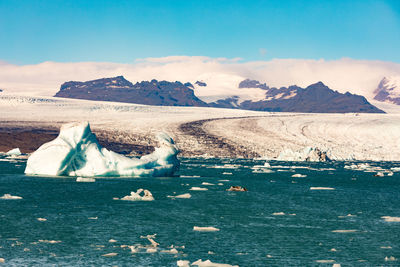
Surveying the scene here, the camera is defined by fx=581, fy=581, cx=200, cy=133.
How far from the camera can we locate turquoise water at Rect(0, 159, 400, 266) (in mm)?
12633

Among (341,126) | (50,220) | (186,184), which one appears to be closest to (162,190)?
(186,184)

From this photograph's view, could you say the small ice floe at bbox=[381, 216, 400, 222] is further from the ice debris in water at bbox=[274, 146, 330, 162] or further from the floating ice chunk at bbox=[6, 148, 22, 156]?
the floating ice chunk at bbox=[6, 148, 22, 156]

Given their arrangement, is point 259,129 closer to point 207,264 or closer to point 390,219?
point 390,219

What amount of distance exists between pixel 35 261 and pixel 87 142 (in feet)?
61.4

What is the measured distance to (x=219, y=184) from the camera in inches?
1133

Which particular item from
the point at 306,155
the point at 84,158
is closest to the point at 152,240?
the point at 84,158

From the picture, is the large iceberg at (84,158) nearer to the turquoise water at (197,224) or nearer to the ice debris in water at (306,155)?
the turquoise water at (197,224)

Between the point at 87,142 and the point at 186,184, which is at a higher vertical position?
the point at 87,142

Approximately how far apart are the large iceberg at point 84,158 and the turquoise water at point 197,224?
6.51 feet

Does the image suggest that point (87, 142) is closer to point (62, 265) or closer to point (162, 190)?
point (162, 190)

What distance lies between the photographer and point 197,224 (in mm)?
16750

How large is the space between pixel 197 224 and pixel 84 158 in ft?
49.1

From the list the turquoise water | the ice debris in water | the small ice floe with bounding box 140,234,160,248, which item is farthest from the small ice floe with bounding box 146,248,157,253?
the ice debris in water

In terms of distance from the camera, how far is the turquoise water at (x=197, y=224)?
1263cm
